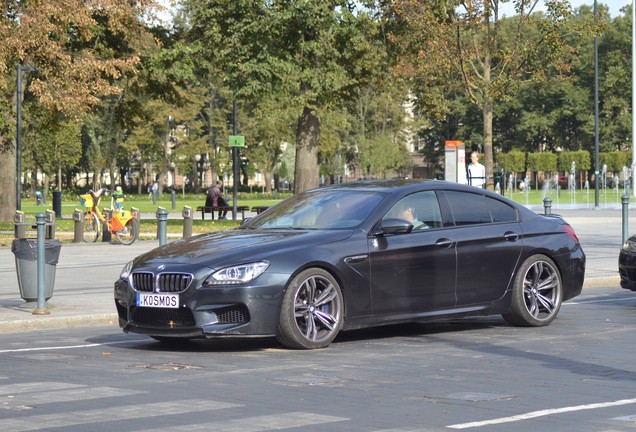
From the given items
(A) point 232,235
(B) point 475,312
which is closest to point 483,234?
(B) point 475,312

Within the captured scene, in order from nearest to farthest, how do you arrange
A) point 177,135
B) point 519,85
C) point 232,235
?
point 232,235 → point 519,85 → point 177,135

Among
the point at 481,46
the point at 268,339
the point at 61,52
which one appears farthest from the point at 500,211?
the point at 61,52

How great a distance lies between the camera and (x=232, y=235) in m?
11.9

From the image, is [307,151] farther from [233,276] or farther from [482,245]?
[233,276]

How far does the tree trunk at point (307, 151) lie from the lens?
41.2 m

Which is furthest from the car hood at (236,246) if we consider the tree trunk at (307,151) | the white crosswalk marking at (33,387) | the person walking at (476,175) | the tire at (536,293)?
the tree trunk at (307,151)

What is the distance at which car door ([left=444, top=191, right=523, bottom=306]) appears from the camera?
491 inches

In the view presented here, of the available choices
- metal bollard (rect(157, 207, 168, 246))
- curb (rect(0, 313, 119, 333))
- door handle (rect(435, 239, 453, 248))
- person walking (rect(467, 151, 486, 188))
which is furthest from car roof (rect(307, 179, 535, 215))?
person walking (rect(467, 151, 486, 188))

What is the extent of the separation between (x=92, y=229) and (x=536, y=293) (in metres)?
24.0

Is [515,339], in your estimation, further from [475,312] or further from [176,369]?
[176,369]

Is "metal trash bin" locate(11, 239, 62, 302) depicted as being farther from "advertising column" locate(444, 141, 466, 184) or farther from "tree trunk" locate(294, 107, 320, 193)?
"tree trunk" locate(294, 107, 320, 193)

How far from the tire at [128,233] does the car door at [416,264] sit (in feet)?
61.4

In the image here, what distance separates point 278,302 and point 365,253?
1042mm

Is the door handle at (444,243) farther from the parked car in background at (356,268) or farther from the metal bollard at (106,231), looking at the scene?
the metal bollard at (106,231)
